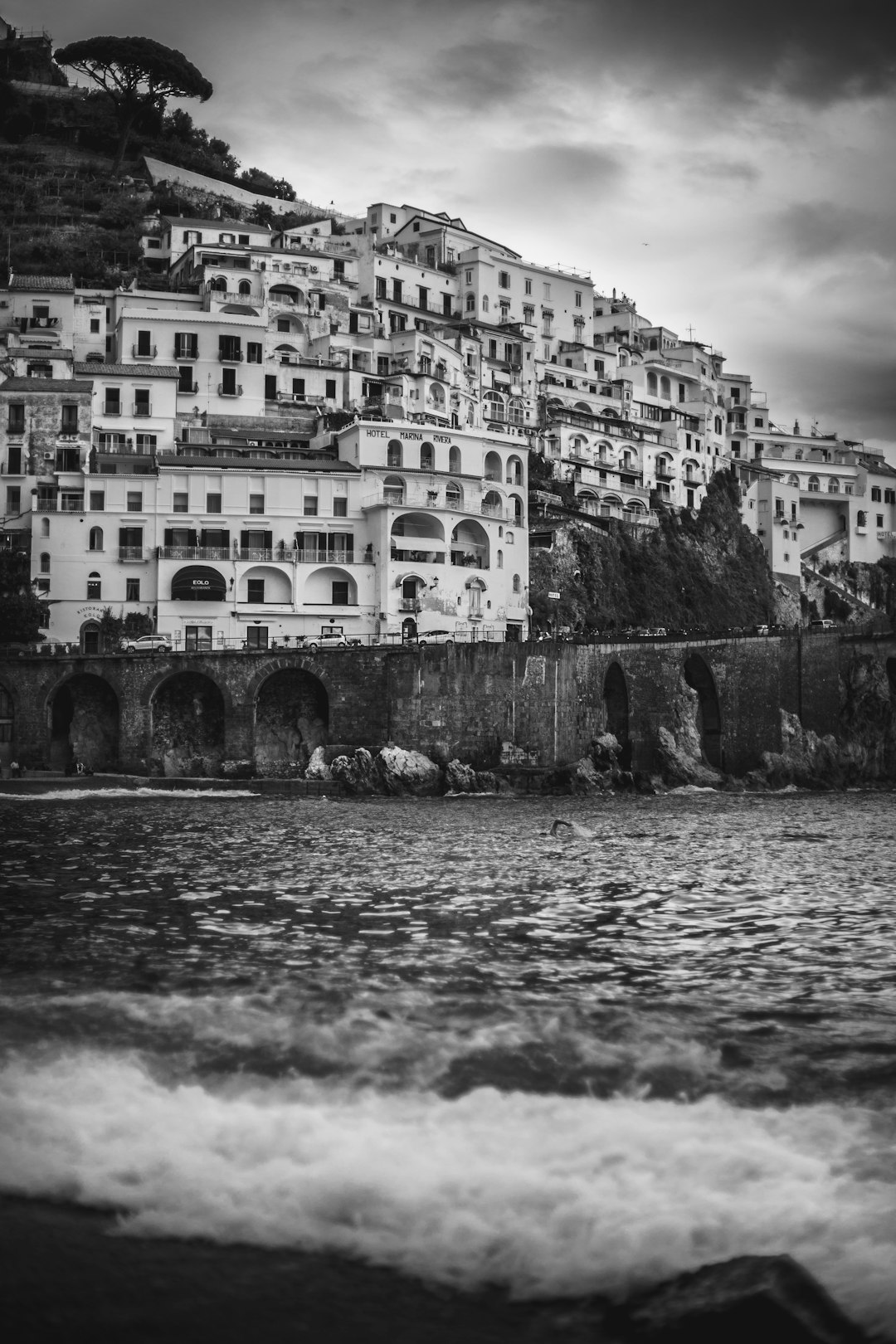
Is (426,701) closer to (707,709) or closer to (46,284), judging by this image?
(707,709)

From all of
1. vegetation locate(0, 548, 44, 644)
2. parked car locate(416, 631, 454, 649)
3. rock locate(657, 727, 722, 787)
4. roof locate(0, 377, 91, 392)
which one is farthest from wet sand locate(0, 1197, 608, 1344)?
roof locate(0, 377, 91, 392)

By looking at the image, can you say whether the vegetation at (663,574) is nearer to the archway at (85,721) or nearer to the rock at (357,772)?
the rock at (357,772)

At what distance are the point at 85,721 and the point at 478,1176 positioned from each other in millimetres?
49509

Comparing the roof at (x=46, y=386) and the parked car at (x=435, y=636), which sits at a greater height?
the roof at (x=46, y=386)

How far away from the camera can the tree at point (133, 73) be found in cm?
11875

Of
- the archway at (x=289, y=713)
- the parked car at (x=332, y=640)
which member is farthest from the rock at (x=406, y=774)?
the parked car at (x=332, y=640)

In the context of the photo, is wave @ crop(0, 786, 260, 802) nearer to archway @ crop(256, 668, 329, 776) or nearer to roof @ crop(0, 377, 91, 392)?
archway @ crop(256, 668, 329, 776)

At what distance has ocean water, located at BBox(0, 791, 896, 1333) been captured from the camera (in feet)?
36.9

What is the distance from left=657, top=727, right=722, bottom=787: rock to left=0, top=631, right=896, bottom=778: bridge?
59cm

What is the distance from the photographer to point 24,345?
3221 inches

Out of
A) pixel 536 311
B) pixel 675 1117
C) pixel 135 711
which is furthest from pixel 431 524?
pixel 675 1117

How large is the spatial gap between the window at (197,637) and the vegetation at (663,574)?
68.8ft

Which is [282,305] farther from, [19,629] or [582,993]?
[582,993]

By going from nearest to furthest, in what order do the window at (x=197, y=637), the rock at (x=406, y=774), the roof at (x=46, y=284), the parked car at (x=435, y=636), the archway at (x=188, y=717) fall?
the rock at (x=406, y=774), the archway at (x=188, y=717), the parked car at (x=435, y=636), the window at (x=197, y=637), the roof at (x=46, y=284)
